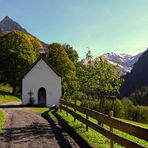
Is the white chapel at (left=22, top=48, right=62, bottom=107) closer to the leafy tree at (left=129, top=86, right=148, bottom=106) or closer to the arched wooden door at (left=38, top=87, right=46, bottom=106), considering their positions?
the arched wooden door at (left=38, top=87, right=46, bottom=106)

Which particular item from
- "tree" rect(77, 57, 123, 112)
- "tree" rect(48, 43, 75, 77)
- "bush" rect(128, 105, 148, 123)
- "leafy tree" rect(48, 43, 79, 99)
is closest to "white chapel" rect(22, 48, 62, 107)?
"leafy tree" rect(48, 43, 79, 99)

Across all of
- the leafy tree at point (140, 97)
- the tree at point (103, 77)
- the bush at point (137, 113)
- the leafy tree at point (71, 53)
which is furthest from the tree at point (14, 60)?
the leafy tree at point (140, 97)

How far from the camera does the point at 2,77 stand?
2906 inches

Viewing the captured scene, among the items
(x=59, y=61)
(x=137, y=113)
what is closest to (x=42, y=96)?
(x=59, y=61)

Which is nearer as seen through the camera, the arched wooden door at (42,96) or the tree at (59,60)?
the arched wooden door at (42,96)

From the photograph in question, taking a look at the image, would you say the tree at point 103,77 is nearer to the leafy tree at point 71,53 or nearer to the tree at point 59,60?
the tree at point 59,60

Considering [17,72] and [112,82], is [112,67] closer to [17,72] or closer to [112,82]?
[112,82]

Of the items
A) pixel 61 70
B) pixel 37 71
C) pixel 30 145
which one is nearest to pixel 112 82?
pixel 30 145

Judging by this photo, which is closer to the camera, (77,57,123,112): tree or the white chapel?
(77,57,123,112): tree

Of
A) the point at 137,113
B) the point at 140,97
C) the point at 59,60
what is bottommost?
the point at 137,113

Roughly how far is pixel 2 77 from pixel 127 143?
6455 cm

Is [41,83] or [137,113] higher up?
[41,83]

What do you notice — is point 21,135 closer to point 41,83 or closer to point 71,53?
point 41,83

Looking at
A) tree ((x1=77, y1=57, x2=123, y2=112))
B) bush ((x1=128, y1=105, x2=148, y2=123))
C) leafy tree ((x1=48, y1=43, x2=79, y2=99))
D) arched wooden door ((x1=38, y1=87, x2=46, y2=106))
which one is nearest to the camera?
tree ((x1=77, y1=57, x2=123, y2=112))
